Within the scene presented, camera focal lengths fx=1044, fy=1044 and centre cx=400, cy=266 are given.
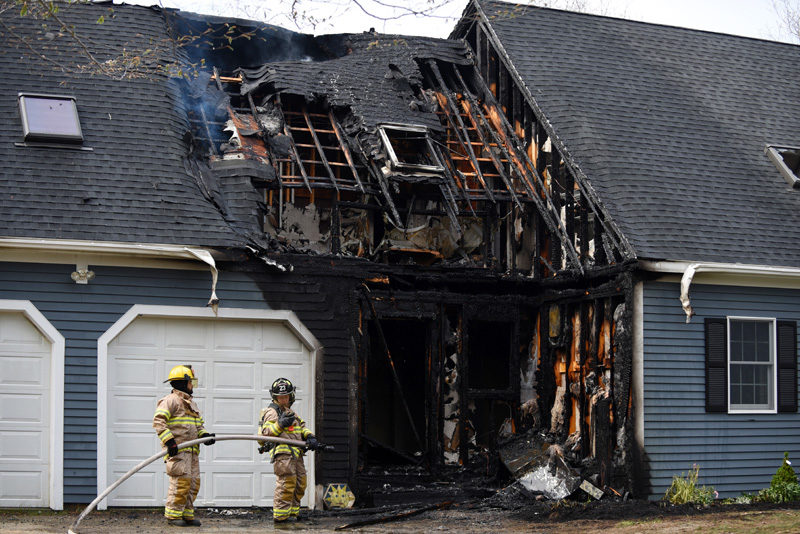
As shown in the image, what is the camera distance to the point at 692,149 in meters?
16.0

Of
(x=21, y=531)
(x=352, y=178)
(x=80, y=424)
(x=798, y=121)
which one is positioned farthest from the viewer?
(x=798, y=121)

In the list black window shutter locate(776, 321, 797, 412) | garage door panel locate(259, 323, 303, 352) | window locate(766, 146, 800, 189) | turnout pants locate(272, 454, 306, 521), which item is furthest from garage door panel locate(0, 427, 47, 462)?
window locate(766, 146, 800, 189)

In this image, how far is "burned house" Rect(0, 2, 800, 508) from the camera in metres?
13.0

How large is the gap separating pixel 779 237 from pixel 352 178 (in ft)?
20.5

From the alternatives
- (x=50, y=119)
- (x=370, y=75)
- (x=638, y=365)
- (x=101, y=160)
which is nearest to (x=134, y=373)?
(x=101, y=160)

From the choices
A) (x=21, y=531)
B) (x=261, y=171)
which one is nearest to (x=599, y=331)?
(x=261, y=171)

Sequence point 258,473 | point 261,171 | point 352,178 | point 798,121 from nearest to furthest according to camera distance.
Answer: point 258,473 < point 261,171 < point 352,178 < point 798,121

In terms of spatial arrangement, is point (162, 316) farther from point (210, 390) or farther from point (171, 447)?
point (171, 447)

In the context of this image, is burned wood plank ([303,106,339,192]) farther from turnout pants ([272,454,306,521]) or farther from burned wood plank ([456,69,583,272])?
turnout pants ([272,454,306,521])

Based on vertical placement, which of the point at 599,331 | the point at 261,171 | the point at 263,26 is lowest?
the point at 599,331

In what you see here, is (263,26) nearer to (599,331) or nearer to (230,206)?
(230,206)

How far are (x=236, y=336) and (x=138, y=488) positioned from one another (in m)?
2.27

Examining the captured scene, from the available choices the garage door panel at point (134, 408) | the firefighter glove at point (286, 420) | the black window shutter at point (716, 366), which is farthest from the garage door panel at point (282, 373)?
the black window shutter at point (716, 366)

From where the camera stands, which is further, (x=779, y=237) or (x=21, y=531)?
(x=779, y=237)
